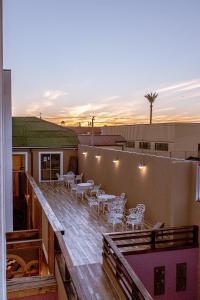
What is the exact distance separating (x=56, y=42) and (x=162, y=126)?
15.6 metres

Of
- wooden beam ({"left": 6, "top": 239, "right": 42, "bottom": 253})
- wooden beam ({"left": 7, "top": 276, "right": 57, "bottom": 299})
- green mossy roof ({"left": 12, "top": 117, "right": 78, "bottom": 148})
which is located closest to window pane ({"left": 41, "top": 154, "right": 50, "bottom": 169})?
green mossy roof ({"left": 12, "top": 117, "right": 78, "bottom": 148})

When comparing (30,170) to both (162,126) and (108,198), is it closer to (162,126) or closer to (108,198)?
(108,198)

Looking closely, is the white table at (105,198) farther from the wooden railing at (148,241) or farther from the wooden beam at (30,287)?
the wooden beam at (30,287)

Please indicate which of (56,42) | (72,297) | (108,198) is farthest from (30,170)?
(72,297)

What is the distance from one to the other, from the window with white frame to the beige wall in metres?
4.77

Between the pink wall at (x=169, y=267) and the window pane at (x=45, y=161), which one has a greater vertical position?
the window pane at (x=45, y=161)

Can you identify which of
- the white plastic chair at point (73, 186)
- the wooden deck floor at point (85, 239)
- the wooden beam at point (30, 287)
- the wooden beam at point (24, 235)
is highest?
the white plastic chair at point (73, 186)

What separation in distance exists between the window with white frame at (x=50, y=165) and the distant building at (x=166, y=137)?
16.6 feet

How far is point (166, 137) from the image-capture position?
70.9 feet

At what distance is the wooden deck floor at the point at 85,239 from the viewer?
5.88m

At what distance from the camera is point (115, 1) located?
16.7 feet

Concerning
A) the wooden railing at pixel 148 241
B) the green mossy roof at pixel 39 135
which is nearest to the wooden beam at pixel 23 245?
the wooden railing at pixel 148 241

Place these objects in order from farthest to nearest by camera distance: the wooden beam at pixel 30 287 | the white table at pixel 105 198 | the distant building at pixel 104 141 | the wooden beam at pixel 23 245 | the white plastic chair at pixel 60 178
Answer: the distant building at pixel 104 141 < the white plastic chair at pixel 60 178 < the white table at pixel 105 198 < the wooden beam at pixel 23 245 < the wooden beam at pixel 30 287

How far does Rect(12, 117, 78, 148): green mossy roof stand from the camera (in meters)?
17.1
